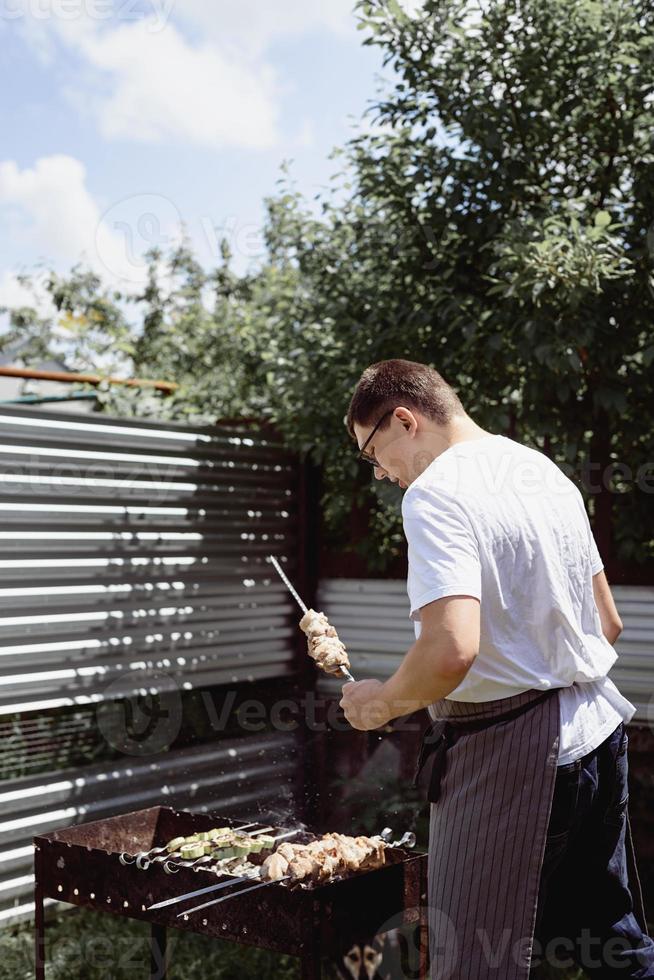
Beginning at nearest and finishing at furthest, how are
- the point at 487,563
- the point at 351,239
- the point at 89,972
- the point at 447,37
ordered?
the point at 487,563
the point at 89,972
the point at 447,37
the point at 351,239

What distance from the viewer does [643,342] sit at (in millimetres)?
4805

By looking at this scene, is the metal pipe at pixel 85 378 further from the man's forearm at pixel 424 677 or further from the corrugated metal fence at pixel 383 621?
the man's forearm at pixel 424 677

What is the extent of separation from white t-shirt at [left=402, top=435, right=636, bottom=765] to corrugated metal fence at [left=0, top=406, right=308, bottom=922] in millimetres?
2649

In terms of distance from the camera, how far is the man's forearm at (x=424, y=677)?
241cm

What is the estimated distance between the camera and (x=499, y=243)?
482cm

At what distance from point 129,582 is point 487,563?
3064mm

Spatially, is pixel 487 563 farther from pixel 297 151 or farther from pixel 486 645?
pixel 297 151

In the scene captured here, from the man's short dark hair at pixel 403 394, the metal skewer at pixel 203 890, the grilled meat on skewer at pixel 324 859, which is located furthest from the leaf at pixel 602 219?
the metal skewer at pixel 203 890

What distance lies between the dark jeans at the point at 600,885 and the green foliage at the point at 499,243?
217 centimetres

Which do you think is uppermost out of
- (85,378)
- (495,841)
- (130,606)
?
(85,378)

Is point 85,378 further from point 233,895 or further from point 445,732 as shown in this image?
point 445,732

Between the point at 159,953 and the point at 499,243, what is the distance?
10.9 ft

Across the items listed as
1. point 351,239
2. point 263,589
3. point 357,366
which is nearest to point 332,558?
point 263,589

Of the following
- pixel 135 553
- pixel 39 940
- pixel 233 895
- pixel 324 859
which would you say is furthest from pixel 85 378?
pixel 233 895
